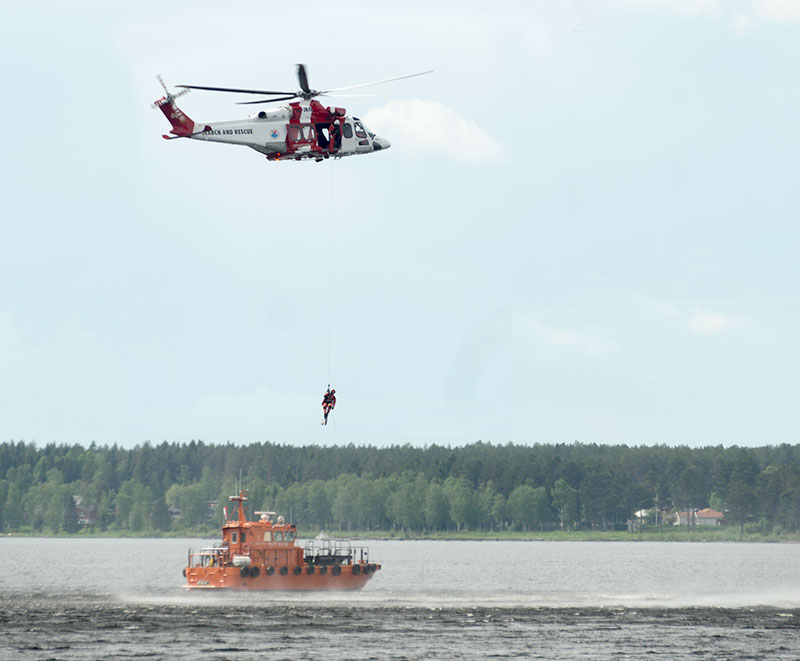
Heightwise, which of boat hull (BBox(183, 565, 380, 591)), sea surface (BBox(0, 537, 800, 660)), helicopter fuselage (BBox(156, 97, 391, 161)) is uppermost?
helicopter fuselage (BBox(156, 97, 391, 161))

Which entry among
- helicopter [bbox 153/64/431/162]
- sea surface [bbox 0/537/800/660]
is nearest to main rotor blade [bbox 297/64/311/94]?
helicopter [bbox 153/64/431/162]

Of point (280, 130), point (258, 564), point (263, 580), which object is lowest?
point (263, 580)

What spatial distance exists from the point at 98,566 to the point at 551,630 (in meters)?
89.8

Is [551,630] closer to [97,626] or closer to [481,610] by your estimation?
[481,610]

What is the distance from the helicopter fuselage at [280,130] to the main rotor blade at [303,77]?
0.87 meters

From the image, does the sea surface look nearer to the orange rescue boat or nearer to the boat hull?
the boat hull

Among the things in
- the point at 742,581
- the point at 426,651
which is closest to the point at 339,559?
the point at 426,651

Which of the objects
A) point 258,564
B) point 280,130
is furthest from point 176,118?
point 258,564

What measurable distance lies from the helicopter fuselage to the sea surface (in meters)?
24.2

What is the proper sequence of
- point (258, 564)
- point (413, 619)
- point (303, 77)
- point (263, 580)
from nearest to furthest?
point (303, 77), point (413, 619), point (263, 580), point (258, 564)

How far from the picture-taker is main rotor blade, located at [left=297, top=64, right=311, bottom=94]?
6216 cm

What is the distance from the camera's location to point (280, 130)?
65188 mm

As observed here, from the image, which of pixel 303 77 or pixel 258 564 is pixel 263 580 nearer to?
pixel 258 564

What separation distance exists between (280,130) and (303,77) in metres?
3.12
